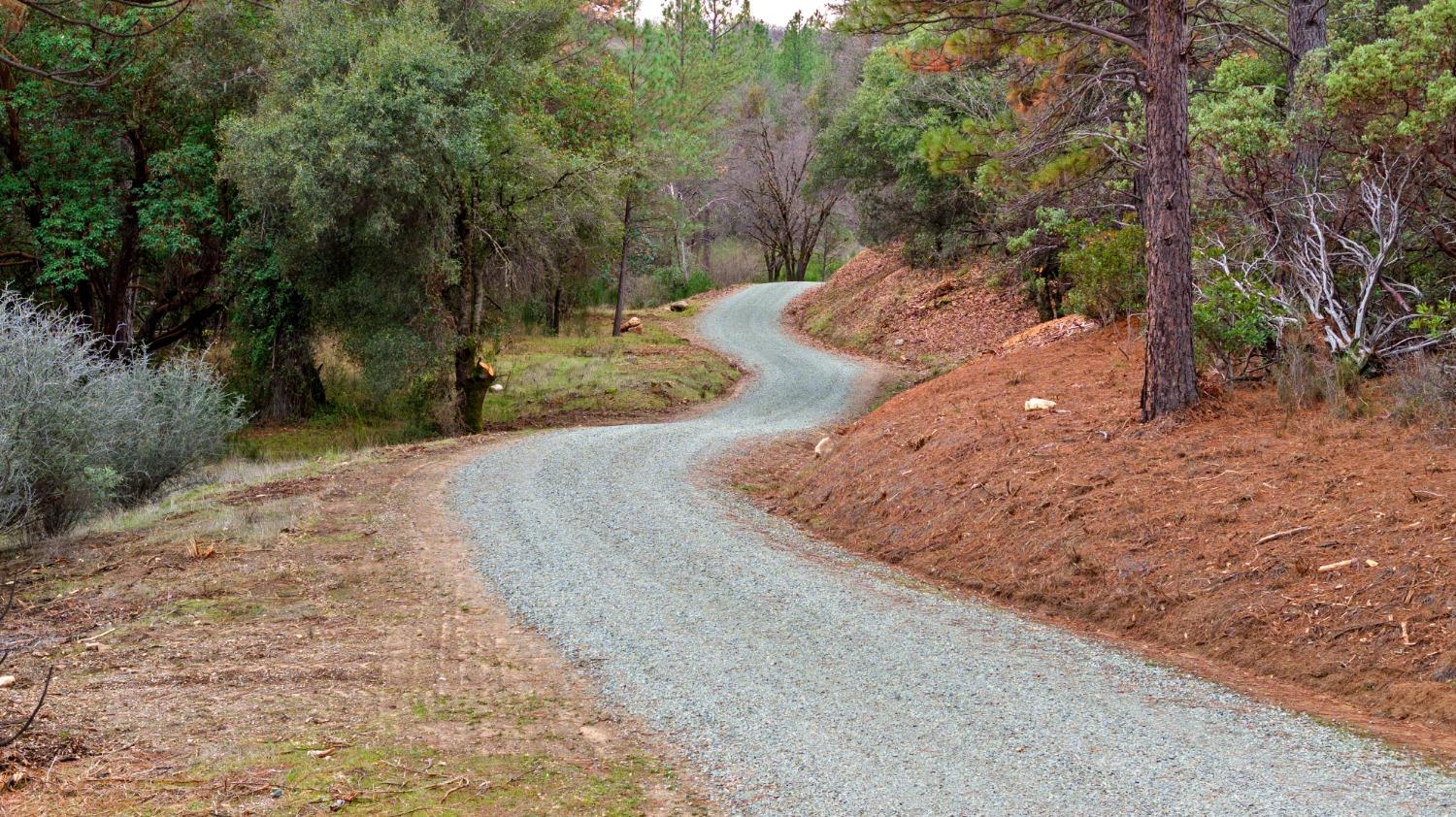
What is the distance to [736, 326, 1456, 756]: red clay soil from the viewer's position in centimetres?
666

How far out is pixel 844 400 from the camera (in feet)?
80.1

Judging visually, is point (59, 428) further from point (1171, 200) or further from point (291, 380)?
point (291, 380)

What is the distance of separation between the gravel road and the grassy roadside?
35.6ft

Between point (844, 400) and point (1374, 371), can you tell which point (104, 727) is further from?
point (844, 400)

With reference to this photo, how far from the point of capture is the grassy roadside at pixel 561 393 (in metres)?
22.2

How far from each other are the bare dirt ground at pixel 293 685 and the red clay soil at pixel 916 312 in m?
18.1

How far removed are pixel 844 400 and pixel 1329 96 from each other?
48.9ft

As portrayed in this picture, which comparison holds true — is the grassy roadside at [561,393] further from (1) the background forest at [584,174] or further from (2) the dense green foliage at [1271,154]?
(2) the dense green foliage at [1271,154]

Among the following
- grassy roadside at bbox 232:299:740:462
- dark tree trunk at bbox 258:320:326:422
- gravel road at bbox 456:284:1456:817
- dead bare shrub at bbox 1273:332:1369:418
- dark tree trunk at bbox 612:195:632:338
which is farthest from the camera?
dark tree trunk at bbox 612:195:632:338

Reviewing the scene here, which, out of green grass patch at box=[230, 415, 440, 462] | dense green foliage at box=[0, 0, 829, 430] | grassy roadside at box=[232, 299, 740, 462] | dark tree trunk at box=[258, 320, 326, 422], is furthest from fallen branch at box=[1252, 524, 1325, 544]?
dark tree trunk at box=[258, 320, 326, 422]

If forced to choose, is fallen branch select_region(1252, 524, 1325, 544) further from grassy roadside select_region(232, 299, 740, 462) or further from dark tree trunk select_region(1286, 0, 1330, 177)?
grassy roadside select_region(232, 299, 740, 462)

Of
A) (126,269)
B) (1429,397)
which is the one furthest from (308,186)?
(1429,397)

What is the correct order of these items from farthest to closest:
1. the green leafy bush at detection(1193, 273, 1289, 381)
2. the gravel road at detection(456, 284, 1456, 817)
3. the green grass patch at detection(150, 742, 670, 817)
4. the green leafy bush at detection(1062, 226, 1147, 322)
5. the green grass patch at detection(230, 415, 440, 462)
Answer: the green grass patch at detection(230, 415, 440, 462) < the green leafy bush at detection(1062, 226, 1147, 322) < the green leafy bush at detection(1193, 273, 1289, 381) < the gravel road at detection(456, 284, 1456, 817) < the green grass patch at detection(150, 742, 670, 817)

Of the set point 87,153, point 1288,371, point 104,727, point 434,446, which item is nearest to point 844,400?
point 434,446
